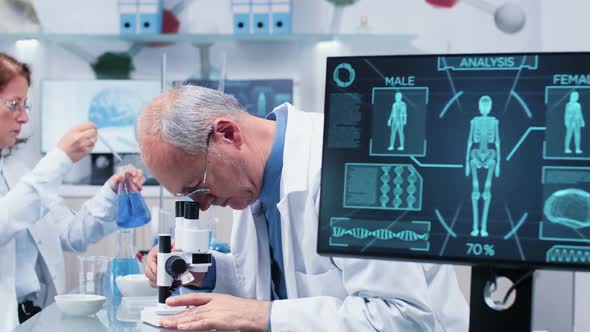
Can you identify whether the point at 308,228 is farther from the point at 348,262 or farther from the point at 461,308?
the point at 461,308

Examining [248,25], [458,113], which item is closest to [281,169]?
[458,113]

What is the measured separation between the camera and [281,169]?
1502 millimetres

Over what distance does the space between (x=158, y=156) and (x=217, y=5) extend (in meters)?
2.37

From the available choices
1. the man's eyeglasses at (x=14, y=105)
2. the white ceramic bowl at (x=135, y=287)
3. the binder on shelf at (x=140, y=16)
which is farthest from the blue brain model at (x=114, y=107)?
the white ceramic bowl at (x=135, y=287)

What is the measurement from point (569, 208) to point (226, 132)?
71cm

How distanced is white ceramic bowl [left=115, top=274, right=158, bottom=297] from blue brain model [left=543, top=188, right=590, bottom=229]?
3.55 feet

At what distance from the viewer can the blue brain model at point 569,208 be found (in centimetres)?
95

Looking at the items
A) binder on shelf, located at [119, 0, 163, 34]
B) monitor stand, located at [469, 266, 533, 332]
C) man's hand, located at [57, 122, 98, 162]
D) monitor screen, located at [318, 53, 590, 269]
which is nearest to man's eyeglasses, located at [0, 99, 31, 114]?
man's hand, located at [57, 122, 98, 162]

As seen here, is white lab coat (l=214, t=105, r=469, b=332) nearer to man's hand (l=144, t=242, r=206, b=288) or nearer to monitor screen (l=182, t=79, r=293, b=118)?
man's hand (l=144, t=242, r=206, b=288)

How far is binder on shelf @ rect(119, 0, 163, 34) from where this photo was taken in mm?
3457

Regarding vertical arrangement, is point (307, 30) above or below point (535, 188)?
above

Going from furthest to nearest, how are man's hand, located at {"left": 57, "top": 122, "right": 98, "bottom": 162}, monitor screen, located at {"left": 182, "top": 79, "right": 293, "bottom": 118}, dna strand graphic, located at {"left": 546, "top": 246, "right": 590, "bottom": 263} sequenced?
1. monitor screen, located at {"left": 182, "top": 79, "right": 293, "bottom": 118}
2. man's hand, located at {"left": 57, "top": 122, "right": 98, "bottom": 162}
3. dna strand graphic, located at {"left": 546, "top": 246, "right": 590, "bottom": 263}

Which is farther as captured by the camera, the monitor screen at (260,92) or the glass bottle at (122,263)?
the monitor screen at (260,92)

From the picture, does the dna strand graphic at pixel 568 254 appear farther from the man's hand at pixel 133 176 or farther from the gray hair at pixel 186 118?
the man's hand at pixel 133 176
